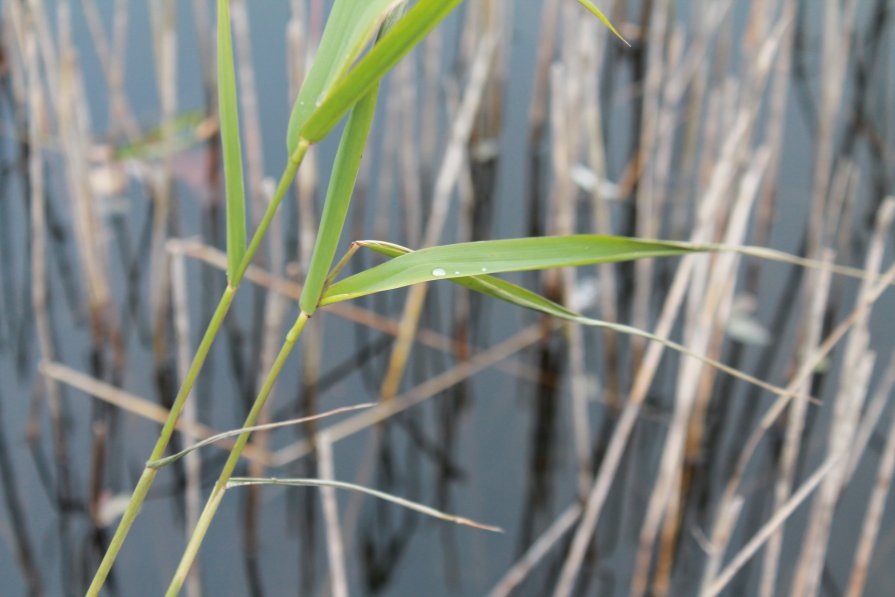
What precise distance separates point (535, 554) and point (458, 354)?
1.95ft

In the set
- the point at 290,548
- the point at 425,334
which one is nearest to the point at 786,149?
the point at 425,334

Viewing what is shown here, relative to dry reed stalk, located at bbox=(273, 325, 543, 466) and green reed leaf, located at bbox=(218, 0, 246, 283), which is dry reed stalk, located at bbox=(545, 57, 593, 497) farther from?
green reed leaf, located at bbox=(218, 0, 246, 283)

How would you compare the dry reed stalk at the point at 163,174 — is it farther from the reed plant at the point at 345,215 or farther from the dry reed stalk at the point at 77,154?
the reed plant at the point at 345,215

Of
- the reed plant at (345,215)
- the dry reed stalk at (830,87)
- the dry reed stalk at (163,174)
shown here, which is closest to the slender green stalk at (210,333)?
the reed plant at (345,215)

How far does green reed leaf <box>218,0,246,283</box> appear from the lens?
455mm

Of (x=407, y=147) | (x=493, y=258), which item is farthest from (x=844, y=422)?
(x=407, y=147)

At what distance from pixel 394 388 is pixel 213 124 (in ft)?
3.23

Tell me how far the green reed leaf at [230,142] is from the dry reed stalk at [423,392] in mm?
1005

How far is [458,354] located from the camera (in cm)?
185

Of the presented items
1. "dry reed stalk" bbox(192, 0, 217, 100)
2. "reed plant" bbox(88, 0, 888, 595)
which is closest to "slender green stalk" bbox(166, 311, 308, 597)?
"reed plant" bbox(88, 0, 888, 595)

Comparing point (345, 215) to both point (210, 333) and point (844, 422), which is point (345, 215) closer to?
point (210, 333)

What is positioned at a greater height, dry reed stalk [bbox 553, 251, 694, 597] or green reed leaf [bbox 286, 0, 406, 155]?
green reed leaf [bbox 286, 0, 406, 155]

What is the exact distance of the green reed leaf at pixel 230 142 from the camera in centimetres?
46

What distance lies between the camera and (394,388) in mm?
1636
